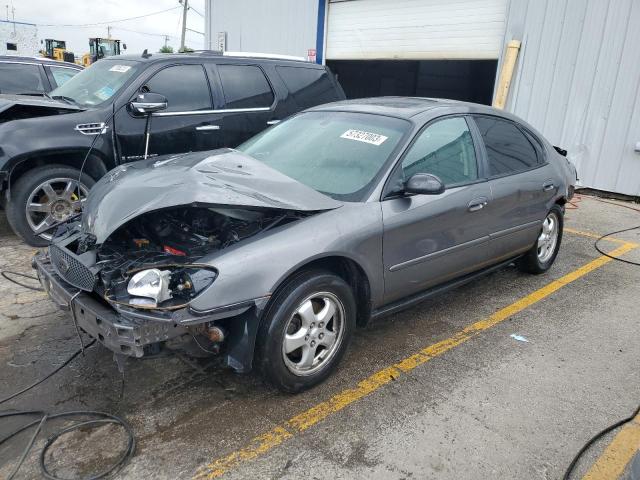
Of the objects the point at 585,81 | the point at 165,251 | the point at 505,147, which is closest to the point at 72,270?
the point at 165,251

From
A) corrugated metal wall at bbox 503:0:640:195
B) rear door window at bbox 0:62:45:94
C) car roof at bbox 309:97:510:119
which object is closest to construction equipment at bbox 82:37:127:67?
rear door window at bbox 0:62:45:94

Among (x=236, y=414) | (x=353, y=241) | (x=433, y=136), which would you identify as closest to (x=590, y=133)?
(x=433, y=136)

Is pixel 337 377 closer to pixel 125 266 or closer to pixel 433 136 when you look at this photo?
pixel 125 266

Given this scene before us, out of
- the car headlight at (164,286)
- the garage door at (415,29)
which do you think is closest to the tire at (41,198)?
the car headlight at (164,286)

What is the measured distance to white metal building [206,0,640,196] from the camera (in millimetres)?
8672

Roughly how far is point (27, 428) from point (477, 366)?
8.63 feet

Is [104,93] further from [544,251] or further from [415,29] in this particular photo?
[415,29]

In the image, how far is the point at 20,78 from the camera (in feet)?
25.9

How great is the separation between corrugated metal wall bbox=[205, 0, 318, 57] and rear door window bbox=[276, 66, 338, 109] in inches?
285

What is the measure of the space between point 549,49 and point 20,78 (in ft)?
28.5

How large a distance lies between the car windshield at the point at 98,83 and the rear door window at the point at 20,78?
2.23m

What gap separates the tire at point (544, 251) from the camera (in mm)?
4945

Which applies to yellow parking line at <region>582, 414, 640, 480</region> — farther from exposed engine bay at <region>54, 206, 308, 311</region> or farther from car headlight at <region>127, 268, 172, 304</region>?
car headlight at <region>127, 268, 172, 304</region>

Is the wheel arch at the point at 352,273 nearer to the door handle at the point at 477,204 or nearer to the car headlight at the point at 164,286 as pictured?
the car headlight at the point at 164,286
